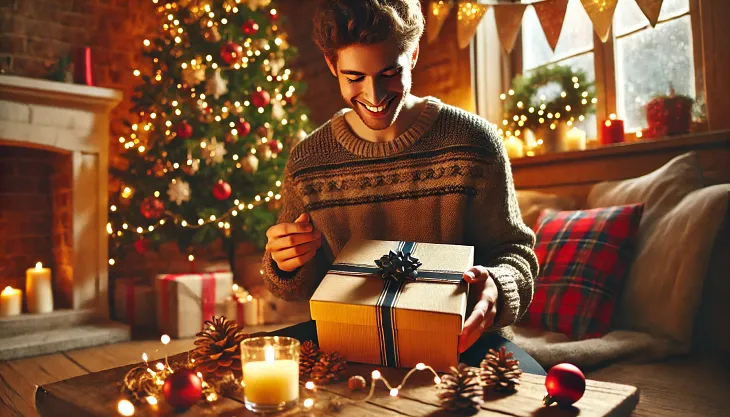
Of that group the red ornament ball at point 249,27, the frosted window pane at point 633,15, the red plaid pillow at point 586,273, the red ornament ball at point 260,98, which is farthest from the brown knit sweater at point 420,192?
the red ornament ball at point 249,27

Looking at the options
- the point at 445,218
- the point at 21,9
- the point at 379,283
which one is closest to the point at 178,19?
the point at 21,9

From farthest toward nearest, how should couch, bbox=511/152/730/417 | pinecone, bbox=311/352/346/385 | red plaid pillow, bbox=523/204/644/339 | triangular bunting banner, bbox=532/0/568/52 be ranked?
1. triangular bunting banner, bbox=532/0/568/52
2. red plaid pillow, bbox=523/204/644/339
3. couch, bbox=511/152/730/417
4. pinecone, bbox=311/352/346/385

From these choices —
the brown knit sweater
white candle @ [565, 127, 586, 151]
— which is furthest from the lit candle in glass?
white candle @ [565, 127, 586, 151]

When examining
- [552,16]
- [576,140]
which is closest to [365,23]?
[552,16]

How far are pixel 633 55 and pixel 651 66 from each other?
0.11 m

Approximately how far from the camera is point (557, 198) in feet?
7.18

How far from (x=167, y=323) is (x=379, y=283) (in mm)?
2195

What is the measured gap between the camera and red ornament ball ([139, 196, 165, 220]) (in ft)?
9.00

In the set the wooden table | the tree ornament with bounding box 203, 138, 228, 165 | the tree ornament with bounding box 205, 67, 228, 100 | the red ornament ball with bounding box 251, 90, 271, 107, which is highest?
the tree ornament with bounding box 205, 67, 228, 100

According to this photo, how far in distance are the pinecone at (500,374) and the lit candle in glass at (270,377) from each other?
26cm

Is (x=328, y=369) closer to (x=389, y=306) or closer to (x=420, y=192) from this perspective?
(x=389, y=306)

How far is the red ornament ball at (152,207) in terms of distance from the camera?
2742mm

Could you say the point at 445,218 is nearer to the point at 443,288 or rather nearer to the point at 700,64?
the point at 443,288

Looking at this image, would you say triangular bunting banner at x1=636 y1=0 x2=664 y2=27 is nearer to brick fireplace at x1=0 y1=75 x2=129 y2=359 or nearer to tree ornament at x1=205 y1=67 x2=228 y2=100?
tree ornament at x1=205 y1=67 x2=228 y2=100
